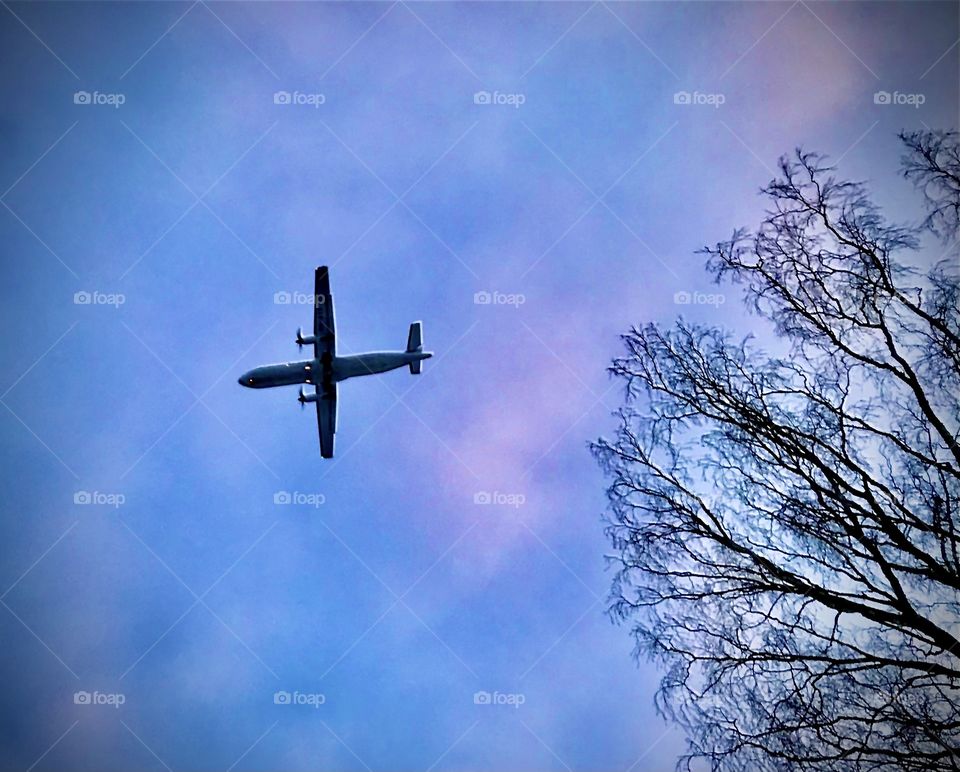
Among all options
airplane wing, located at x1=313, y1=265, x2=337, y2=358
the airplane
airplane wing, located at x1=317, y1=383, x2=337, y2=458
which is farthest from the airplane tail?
airplane wing, located at x1=317, y1=383, x2=337, y2=458

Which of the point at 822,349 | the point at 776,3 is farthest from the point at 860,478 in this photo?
the point at 776,3

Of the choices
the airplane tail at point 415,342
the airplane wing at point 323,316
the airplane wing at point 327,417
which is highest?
the airplane tail at point 415,342

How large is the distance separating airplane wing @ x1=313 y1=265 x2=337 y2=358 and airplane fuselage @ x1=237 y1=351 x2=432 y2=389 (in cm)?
28

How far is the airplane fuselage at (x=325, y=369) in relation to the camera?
19.1 m

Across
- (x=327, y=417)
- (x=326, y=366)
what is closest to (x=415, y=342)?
(x=326, y=366)

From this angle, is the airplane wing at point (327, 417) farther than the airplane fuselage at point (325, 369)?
Yes

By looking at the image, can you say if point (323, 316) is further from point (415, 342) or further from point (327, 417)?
point (327, 417)

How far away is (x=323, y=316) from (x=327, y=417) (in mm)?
3271

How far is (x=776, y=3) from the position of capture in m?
14.6

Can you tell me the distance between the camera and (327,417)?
20.4 meters

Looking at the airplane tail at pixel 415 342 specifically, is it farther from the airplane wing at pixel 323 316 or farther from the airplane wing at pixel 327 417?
the airplane wing at pixel 327 417

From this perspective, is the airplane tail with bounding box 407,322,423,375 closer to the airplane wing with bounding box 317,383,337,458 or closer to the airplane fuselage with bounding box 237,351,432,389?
the airplane fuselage with bounding box 237,351,432,389

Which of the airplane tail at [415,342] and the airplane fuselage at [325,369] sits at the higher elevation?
the airplane tail at [415,342]

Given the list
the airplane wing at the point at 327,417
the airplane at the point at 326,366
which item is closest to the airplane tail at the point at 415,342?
the airplane at the point at 326,366
